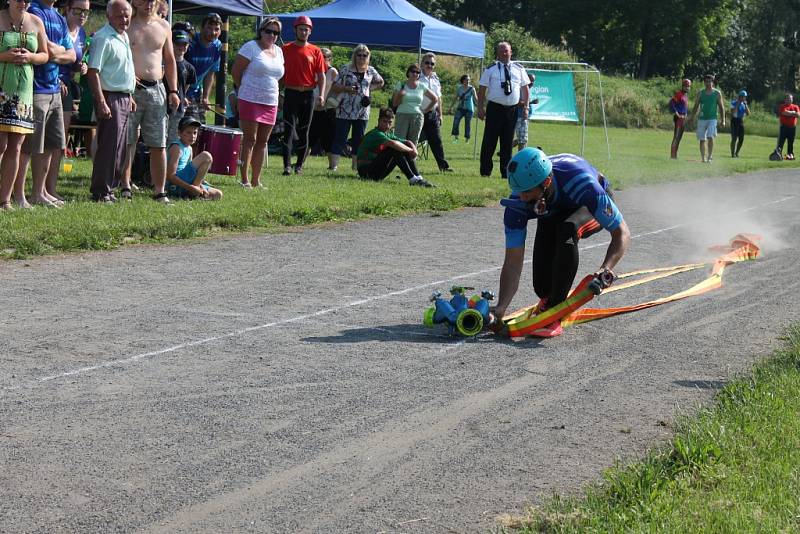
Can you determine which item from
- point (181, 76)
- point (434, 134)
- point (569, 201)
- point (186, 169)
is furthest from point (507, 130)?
point (569, 201)

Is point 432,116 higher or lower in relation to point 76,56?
lower

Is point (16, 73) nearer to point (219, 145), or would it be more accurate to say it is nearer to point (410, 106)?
point (219, 145)

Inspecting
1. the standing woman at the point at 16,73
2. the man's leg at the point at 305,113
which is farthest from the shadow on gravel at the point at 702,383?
the man's leg at the point at 305,113

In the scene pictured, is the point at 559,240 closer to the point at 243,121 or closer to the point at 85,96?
the point at 243,121

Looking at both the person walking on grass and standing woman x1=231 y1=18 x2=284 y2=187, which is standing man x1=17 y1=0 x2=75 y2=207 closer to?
standing woman x1=231 y1=18 x2=284 y2=187

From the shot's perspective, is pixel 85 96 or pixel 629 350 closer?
pixel 629 350

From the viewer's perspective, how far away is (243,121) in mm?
15227

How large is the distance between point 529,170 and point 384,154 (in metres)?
10.6

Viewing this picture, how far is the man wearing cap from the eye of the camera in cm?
1458

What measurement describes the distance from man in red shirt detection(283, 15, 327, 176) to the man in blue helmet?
29.9 feet

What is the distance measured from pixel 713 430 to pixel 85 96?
13.4 meters

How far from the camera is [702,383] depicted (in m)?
6.85

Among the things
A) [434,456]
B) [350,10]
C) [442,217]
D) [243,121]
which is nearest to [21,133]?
[243,121]

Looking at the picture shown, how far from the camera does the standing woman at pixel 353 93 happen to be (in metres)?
19.3
